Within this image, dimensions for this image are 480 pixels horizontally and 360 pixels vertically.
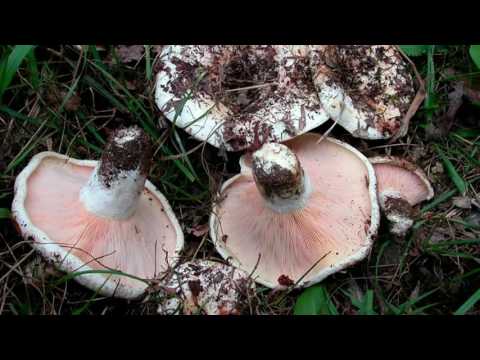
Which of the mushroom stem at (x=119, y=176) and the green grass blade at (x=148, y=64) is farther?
the green grass blade at (x=148, y=64)

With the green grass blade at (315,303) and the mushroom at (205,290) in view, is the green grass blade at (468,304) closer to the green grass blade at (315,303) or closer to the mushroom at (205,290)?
the green grass blade at (315,303)

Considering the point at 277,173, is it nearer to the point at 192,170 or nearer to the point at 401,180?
the point at 192,170

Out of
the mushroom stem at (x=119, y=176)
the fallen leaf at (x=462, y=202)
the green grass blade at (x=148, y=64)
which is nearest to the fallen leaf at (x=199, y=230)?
the mushroom stem at (x=119, y=176)

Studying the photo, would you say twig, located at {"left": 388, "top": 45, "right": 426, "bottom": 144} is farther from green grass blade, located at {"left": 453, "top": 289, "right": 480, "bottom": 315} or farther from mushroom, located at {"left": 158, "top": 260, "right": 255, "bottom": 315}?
mushroom, located at {"left": 158, "top": 260, "right": 255, "bottom": 315}

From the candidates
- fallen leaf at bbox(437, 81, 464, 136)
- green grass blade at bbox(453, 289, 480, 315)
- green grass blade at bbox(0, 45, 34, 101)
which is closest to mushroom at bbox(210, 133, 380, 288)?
green grass blade at bbox(453, 289, 480, 315)

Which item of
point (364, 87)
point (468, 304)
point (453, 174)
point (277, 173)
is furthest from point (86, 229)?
point (453, 174)
